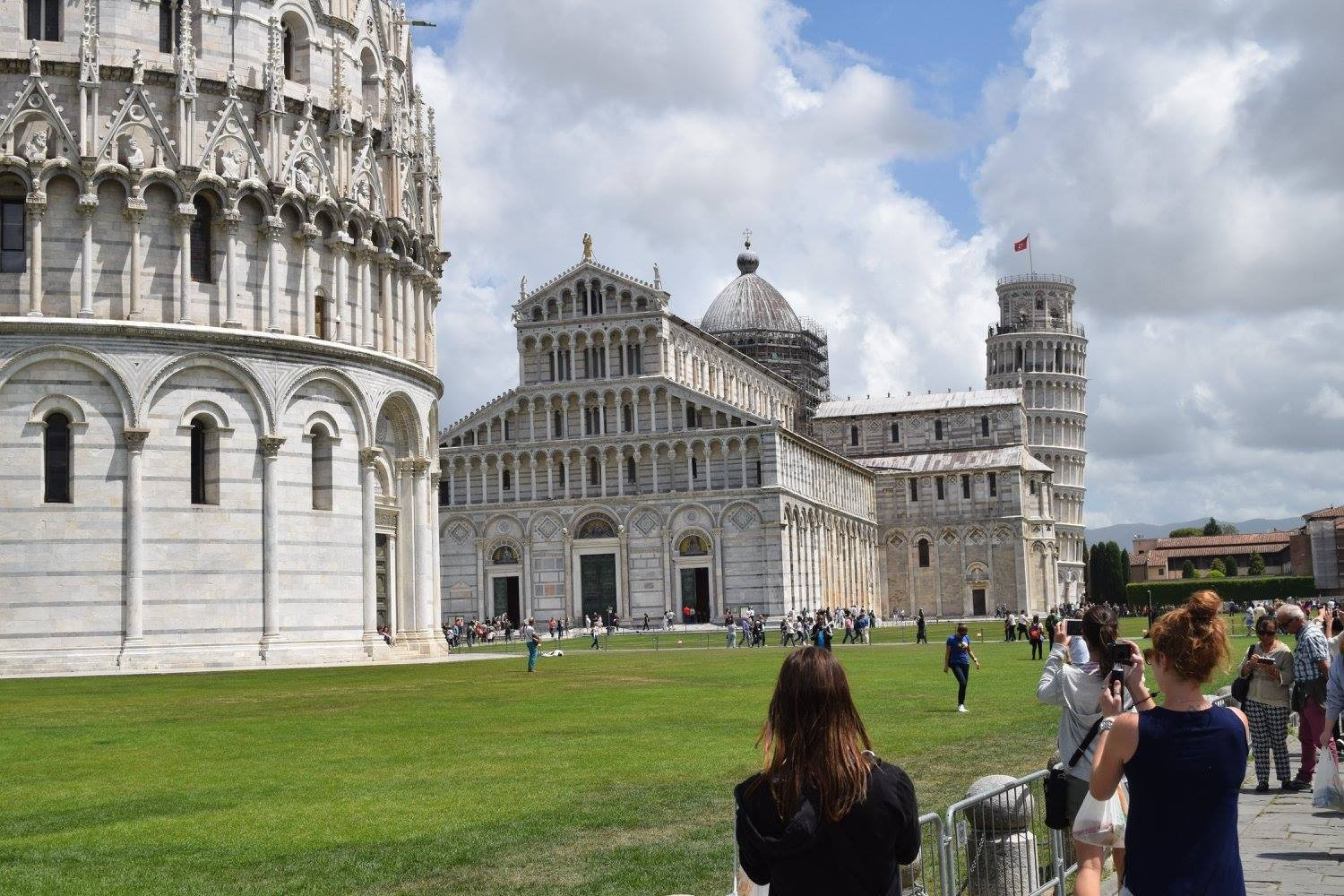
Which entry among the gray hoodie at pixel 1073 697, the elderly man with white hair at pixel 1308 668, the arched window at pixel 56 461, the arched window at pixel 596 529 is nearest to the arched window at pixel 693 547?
the arched window at pixel 596 529

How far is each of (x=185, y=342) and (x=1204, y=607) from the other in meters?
32.8

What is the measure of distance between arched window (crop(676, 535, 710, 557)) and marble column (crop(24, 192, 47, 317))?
4960 cm

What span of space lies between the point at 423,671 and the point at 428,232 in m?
15.2

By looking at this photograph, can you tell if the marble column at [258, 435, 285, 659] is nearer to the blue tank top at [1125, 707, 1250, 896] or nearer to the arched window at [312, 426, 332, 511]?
the arched window at [312, 426, 332, 511]

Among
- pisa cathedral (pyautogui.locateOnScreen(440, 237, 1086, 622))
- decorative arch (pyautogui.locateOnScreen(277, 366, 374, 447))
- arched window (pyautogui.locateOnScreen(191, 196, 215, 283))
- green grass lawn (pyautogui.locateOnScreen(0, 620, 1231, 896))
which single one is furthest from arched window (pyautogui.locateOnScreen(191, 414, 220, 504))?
pisa cathedral (pyautogui.locateOnScreen(440, 237, 1086, 622))

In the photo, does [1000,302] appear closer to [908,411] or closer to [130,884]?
[908,411]

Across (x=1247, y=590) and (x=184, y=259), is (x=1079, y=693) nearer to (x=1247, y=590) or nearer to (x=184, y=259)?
(x=184, y=259)

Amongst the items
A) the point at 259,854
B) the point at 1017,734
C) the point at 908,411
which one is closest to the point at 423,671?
the point at 1017,734

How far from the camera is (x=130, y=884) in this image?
10320 millimetres

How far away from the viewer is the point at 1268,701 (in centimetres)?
1388

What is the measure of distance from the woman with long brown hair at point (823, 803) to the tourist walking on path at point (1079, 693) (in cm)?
345

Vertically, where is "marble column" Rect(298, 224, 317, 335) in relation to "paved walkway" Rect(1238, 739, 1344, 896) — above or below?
above

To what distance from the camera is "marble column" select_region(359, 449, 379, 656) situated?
3941cm

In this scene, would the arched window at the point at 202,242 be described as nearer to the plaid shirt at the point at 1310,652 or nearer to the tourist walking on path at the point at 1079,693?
the plaid shirt at the point at 1310,652
